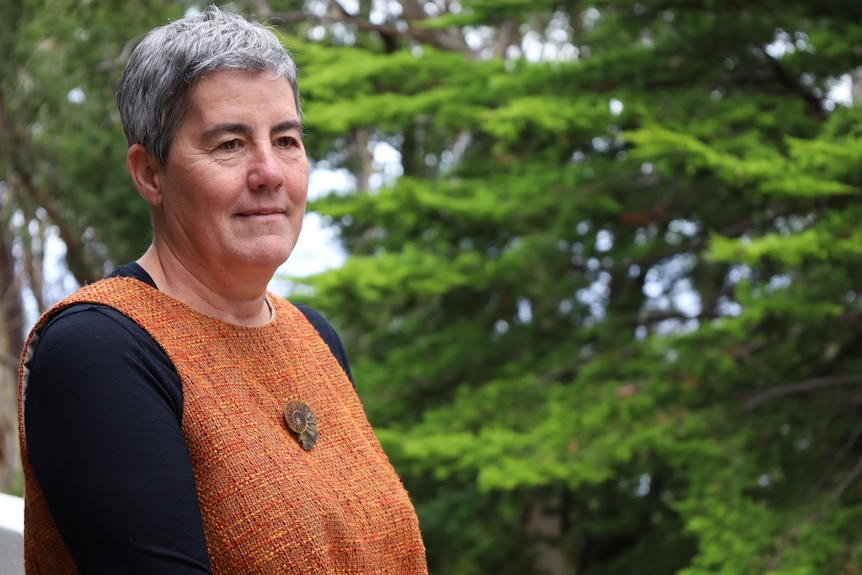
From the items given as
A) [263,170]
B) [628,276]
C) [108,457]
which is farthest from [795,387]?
[108,457]

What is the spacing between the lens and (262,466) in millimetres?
1312

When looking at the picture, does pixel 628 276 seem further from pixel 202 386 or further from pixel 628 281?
pixel 202 386

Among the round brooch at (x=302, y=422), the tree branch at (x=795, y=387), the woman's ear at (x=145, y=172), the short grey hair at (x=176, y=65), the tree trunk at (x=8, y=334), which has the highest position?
the short grey hair at (x=176, y=65)

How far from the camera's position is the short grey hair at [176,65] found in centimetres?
135

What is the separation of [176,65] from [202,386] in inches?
16.8

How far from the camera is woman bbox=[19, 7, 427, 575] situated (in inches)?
46.0

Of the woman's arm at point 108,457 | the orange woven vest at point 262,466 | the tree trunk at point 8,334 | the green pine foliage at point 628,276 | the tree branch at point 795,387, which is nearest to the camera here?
the woman's arm at point 108,457

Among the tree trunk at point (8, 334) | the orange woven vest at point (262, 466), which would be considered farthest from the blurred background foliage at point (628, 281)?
the tree trunk at point (8, 334)

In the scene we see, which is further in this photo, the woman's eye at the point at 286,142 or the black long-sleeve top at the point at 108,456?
the woman's eye at the point at 286,142

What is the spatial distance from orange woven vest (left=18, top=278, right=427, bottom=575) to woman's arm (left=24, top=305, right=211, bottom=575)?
0.06 m

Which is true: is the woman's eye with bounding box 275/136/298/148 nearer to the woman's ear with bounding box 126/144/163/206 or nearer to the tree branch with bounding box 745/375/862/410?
the woman's ear with bounding box 126/144/163/206

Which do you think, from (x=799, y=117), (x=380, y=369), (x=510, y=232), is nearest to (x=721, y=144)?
(x=799, y=117)

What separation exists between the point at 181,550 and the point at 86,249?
10.8 metres

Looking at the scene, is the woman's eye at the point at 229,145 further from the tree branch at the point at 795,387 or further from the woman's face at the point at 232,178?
the tree branch at the point at 795,387
